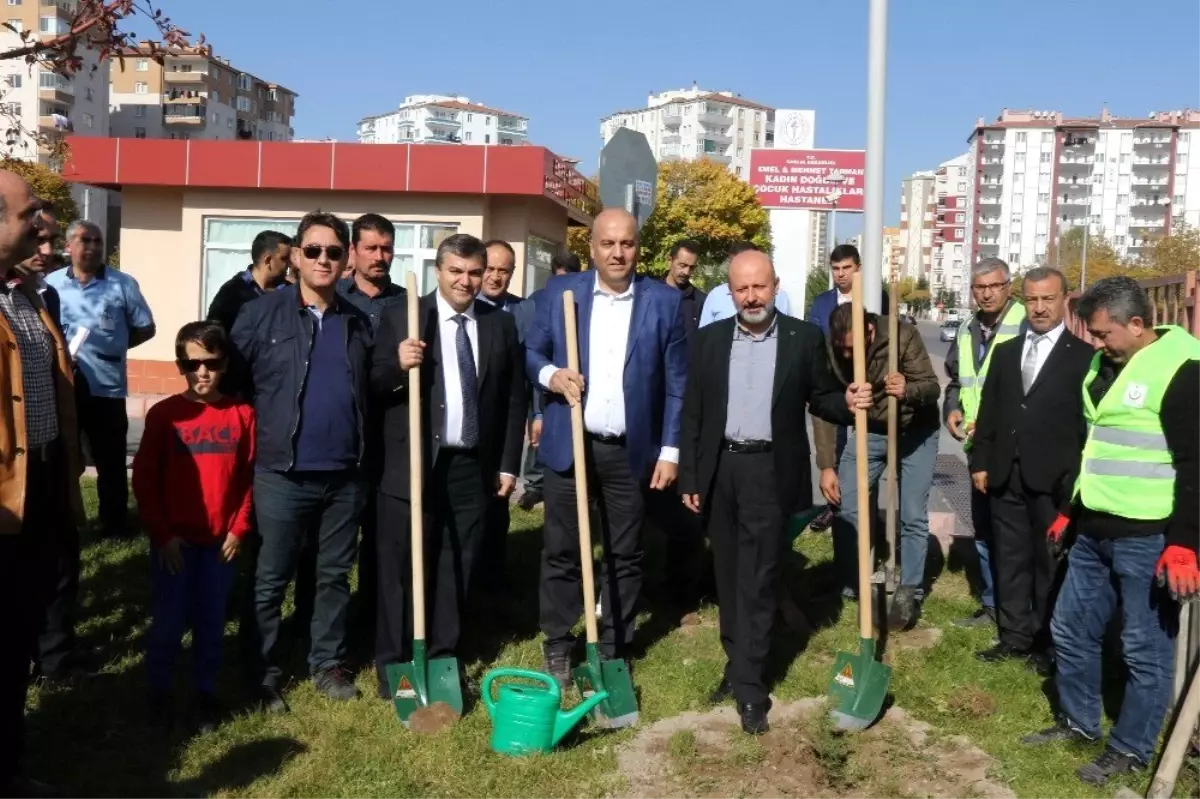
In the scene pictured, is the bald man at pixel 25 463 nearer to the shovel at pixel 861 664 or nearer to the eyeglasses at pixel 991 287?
the shovel at pixel 861 664

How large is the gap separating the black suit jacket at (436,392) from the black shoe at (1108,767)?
2.70 m

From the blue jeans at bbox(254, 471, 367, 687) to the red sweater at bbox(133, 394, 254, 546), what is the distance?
204 millimetres

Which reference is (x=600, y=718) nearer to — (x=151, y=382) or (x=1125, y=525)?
(x=1125, y=525)

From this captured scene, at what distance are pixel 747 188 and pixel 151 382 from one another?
4343 cm

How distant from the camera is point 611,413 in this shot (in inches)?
206

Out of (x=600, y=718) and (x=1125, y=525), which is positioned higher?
(x=1125, y=525)

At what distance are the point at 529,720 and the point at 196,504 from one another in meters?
1.61

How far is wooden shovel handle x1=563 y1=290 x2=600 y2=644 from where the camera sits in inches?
195

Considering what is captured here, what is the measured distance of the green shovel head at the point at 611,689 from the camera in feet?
16.4

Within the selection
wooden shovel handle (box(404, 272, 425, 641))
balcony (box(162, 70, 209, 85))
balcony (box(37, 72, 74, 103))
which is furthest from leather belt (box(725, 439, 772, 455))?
balcony (box(162, 70, 209, 85))

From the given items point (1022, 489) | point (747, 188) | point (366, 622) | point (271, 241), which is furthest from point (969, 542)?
point (747, 188)

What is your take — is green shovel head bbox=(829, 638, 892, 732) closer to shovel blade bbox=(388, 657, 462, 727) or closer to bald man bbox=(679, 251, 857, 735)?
bald man bbox=(679, 251, 857, 735)

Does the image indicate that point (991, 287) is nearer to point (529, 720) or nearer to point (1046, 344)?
point (1046, 344)

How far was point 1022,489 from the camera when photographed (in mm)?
5734
